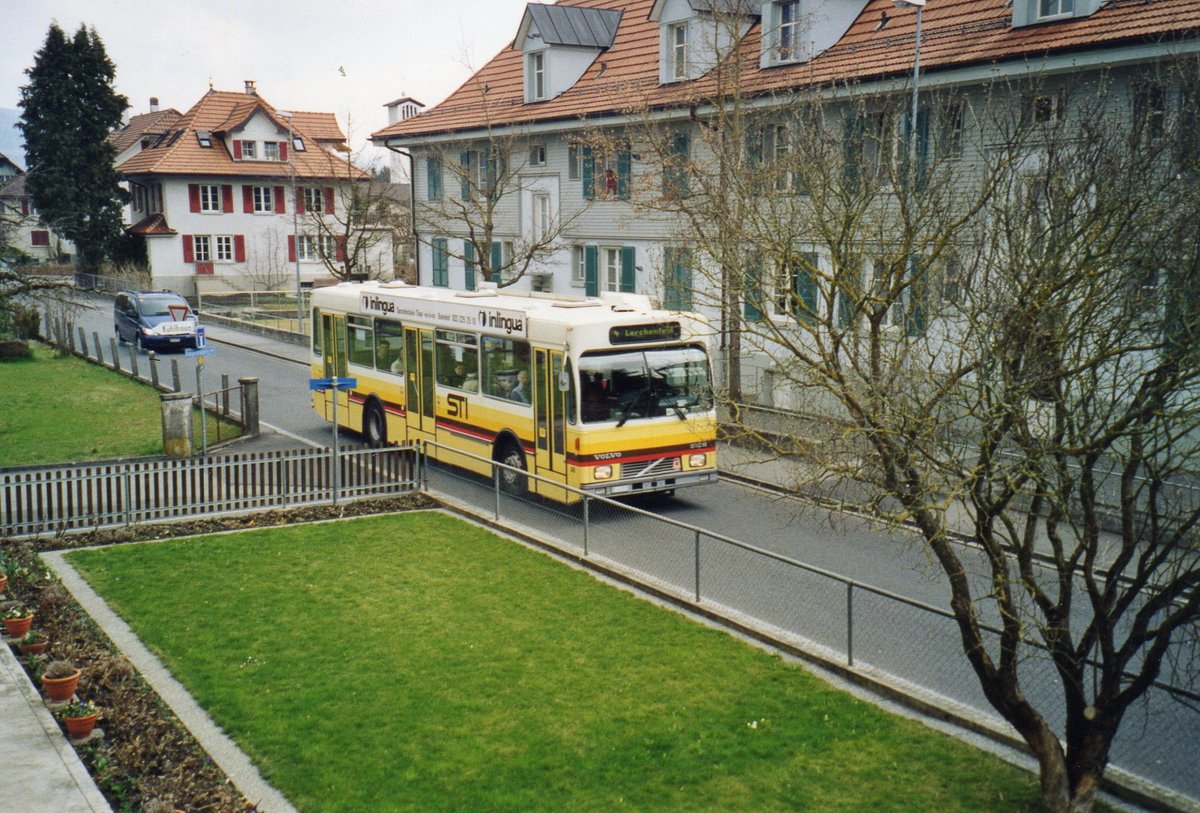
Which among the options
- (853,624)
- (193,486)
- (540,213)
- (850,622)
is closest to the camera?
(850,622)

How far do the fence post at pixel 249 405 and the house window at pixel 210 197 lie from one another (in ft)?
147

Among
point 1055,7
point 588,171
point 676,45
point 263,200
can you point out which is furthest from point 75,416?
point 263,200

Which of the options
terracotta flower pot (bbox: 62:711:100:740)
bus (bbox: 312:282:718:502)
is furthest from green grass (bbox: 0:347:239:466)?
terracotta flower pot (bbox: 62:711:100:740)

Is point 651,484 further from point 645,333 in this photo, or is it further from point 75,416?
point 75,416

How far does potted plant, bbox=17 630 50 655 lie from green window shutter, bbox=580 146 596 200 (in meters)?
25.4

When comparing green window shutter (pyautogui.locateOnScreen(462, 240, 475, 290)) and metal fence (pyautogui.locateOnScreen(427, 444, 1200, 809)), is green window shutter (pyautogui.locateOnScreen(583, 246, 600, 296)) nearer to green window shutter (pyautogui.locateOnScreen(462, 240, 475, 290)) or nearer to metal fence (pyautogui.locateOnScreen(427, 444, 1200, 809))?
green window shutter (pyautogui.locateOnScreen(462, 240, 475, 290))

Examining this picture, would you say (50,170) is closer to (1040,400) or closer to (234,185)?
(234,185)

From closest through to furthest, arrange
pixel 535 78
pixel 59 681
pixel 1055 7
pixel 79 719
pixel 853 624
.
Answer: pixel 79 719, pixel 59 681, pixel 853 624, pixel 1055 7, pixel 535 78

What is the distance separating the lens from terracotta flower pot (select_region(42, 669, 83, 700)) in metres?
10.4

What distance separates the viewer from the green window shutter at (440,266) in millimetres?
44000

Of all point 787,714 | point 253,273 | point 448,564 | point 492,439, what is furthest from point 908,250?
point 253,273

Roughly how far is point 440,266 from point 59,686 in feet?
115

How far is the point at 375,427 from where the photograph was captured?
78.6ft

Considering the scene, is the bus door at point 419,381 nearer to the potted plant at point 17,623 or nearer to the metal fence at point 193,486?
the metal fence at point 193,486
